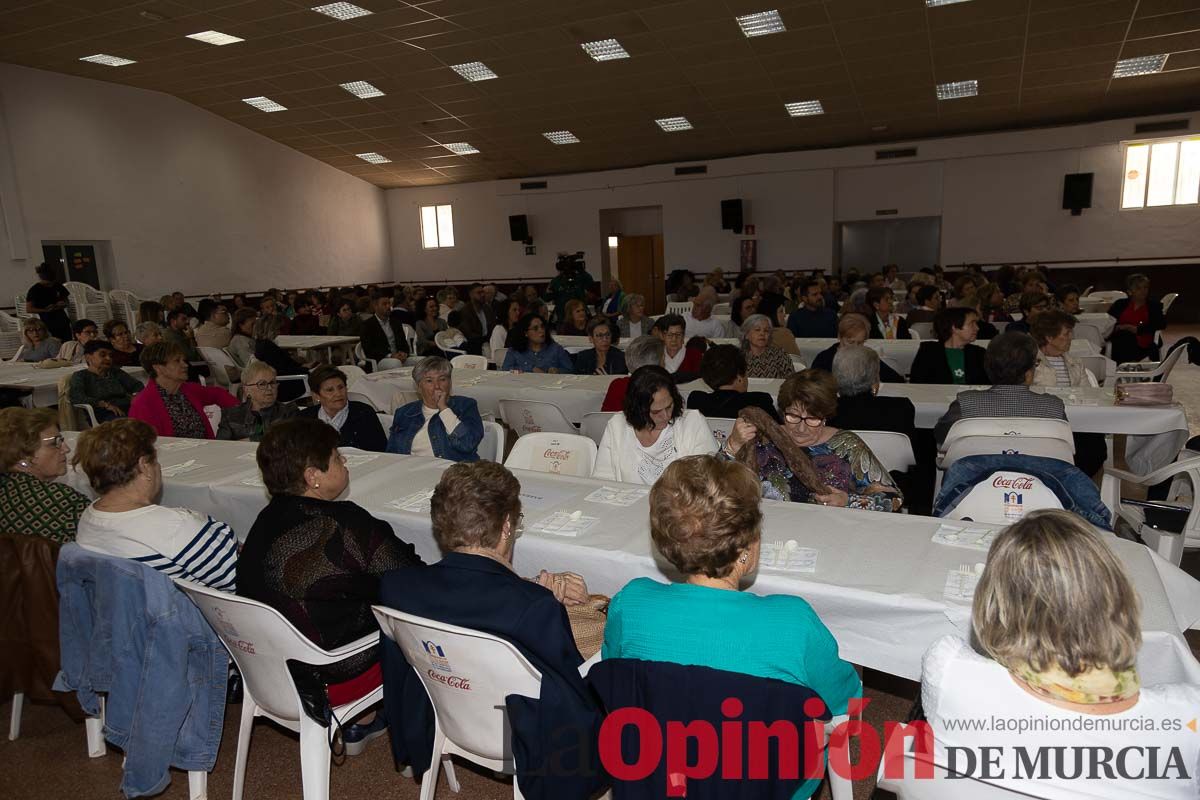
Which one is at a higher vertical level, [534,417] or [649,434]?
[649,434]

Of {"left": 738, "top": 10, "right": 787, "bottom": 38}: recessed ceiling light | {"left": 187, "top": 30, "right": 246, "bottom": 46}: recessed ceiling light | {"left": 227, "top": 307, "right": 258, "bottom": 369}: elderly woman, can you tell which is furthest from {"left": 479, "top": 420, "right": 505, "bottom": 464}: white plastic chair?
{"left": 187, "top": 30, "right": 246, "bottom": 46}: recessed ceiling light

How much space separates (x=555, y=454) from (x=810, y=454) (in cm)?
119

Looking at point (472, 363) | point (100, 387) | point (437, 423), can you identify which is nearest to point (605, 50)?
point (472, 363)

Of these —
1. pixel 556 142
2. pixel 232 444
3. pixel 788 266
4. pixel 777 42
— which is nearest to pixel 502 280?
pixel 556 142

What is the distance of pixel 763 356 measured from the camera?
524 centimetres

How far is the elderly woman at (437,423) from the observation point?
3.80m

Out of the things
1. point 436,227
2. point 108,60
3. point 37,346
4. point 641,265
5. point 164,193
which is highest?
point 108,60

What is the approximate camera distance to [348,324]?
978cm

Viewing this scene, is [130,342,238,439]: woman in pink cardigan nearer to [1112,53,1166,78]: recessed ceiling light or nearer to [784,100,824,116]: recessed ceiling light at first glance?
[784,100,824,116]: recessed ceiling light

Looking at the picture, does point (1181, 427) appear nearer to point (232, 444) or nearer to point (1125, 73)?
point (232, 444)

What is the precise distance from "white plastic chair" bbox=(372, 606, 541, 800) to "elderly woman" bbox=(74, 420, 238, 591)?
777 mm

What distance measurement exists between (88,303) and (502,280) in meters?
8.84

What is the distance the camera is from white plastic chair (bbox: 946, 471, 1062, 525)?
7.81 feet

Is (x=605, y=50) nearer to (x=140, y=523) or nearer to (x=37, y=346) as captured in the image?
(x=37, y=346)
